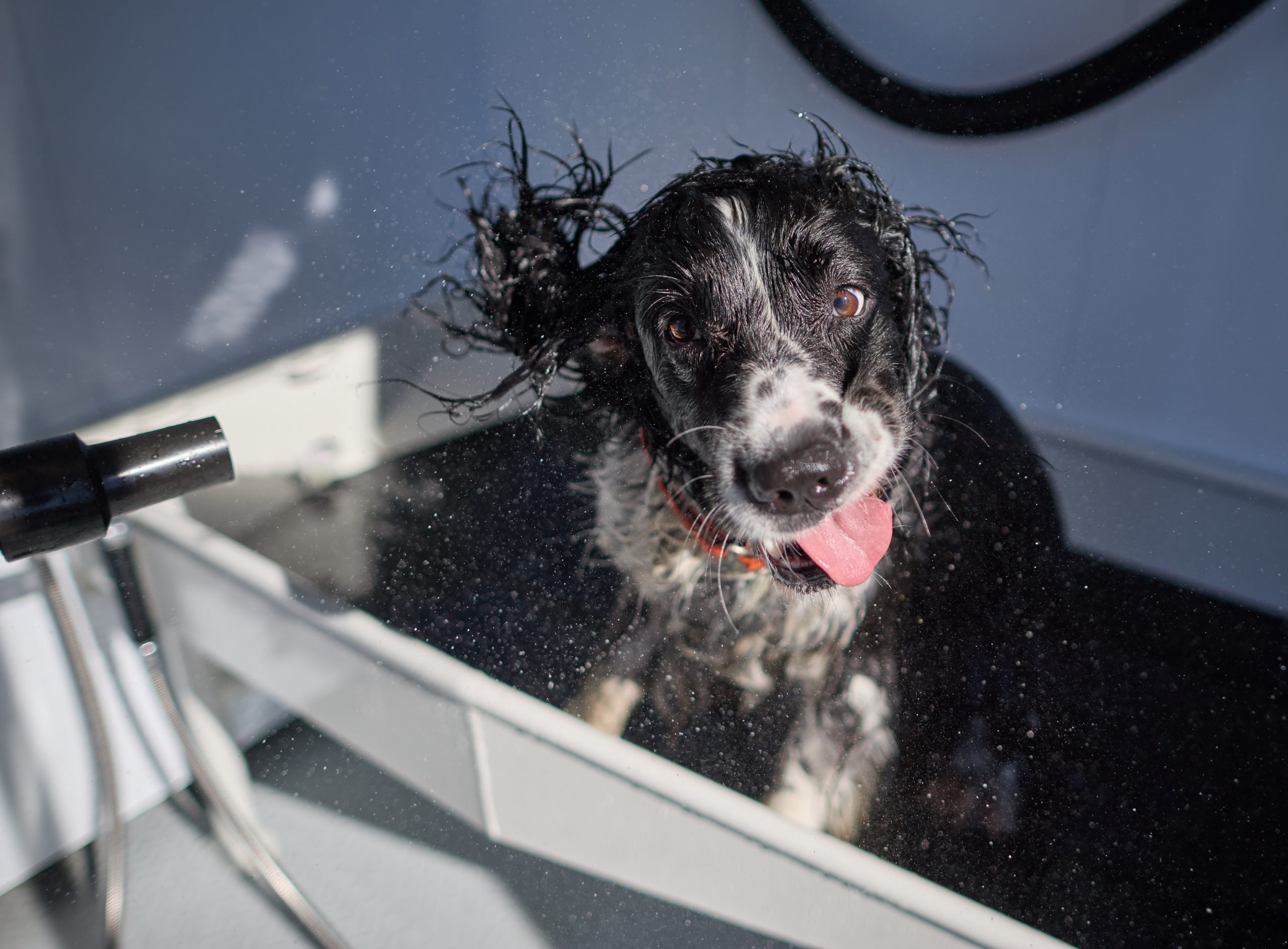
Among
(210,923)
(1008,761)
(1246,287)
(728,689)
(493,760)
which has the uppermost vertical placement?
(1246,287)

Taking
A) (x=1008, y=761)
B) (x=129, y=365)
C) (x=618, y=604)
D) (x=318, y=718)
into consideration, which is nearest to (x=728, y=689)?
(x=618, y=604)

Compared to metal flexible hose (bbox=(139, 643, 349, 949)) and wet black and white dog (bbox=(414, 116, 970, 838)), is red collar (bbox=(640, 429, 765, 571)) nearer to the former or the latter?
wet black and white dog (bbox=(414, 116, 970, 838))

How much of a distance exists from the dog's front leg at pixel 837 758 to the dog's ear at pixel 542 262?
73 cm

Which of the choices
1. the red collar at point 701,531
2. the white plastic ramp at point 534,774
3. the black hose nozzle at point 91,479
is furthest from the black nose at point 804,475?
the black hose nozzle at point 91,479

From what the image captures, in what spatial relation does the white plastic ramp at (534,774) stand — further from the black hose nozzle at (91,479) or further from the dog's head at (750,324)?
the dog's head at (750,324)

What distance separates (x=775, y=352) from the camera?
1.06m

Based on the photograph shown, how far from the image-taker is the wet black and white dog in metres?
1.04

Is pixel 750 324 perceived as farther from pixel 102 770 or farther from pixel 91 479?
pixel 102 770

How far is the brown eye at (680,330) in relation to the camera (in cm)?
116

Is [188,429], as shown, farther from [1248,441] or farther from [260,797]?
[1248,441]

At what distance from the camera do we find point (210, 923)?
3.84 ft

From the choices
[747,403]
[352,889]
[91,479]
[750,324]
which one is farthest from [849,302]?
[352,889]

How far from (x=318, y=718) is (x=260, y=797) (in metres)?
0.39

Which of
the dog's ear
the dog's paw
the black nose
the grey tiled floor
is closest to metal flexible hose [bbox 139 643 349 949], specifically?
the grey tiled floor
